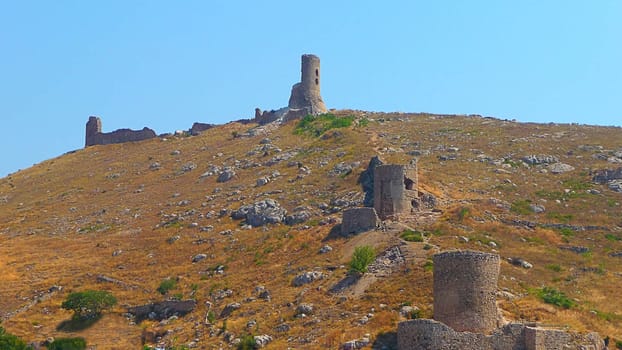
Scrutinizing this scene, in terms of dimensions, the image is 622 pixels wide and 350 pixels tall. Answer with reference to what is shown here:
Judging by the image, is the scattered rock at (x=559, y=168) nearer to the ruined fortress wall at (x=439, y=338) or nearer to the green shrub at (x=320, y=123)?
the green shrub at (x=320, y=123)

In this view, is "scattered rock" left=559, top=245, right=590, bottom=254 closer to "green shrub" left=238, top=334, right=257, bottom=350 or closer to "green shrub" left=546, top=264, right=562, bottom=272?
"green shrub" left=546, top=264, right=562, bottom=272

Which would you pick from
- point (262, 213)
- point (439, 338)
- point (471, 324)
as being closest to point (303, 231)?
point (262, 213)

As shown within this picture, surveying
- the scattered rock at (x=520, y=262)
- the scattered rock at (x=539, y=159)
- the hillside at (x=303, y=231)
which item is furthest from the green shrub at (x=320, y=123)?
the scattered rock at (x=520, y=262)

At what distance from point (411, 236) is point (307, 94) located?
39.8 meters

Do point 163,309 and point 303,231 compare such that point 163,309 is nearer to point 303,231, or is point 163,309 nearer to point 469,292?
point 303,231

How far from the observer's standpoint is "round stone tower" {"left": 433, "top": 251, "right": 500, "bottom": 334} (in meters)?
32.8

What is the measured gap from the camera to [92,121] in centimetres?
9612

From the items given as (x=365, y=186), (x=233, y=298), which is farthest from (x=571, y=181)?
(x=233, y=298)

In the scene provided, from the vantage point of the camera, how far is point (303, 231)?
5234cm

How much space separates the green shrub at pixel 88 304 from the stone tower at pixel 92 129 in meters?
48.6

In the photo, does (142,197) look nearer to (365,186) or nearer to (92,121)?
(365,186)

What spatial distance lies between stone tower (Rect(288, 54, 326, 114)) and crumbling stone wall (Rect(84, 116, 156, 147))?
14509 mm

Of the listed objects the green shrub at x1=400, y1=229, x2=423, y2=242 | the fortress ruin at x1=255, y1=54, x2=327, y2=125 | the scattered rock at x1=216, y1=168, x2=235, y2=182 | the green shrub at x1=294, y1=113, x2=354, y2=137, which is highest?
the fortress ruin at x1=255, y1=54, x2=327, y2=125

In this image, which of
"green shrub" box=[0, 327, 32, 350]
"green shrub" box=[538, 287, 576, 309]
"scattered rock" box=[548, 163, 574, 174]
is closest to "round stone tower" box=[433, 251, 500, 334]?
"green shrub" box=[538, 287, 576, 309]
